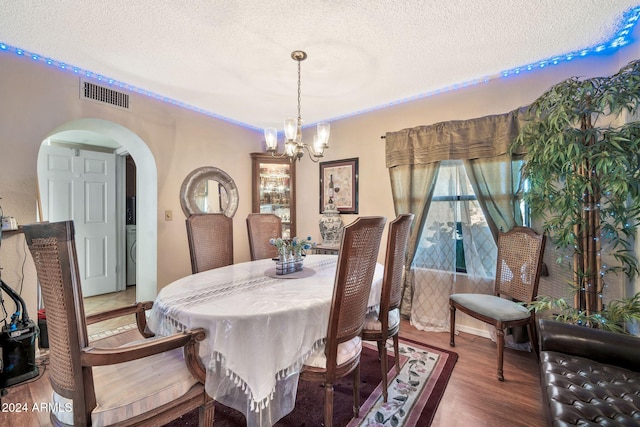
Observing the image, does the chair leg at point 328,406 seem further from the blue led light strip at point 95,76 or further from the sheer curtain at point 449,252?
the blue led light strip at point 95,76

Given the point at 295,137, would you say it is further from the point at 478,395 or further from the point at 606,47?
the point at 606,47

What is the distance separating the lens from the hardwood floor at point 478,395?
1609 millimetres

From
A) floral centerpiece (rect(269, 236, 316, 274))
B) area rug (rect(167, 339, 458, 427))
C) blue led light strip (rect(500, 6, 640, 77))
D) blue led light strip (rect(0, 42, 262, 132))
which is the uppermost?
blue led light strip (rect(500, 6, 640, 77))

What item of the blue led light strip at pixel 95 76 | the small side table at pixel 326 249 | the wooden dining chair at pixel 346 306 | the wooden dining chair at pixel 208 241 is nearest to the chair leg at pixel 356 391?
the wooden dining chair at pixel 346 306

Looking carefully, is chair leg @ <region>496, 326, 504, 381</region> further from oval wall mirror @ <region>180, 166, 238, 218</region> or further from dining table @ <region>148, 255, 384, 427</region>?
oval wall mirror @ <region>180, 166, 238, 218</region>

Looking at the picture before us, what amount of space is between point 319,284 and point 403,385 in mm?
958

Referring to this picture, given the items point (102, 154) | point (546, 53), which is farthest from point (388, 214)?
point (102, 154)

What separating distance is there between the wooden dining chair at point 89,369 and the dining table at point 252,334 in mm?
82

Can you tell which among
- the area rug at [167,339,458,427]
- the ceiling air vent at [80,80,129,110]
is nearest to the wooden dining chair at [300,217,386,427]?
the area rug at [167,339,458,427]

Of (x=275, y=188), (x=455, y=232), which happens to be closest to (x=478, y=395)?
(x=455, y=232)

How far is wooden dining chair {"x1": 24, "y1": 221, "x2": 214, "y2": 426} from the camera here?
970mm

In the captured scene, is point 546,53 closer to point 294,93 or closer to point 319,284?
point 294,93

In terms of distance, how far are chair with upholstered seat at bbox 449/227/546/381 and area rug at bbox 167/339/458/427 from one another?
1.49 feet

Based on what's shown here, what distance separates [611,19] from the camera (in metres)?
1.85
